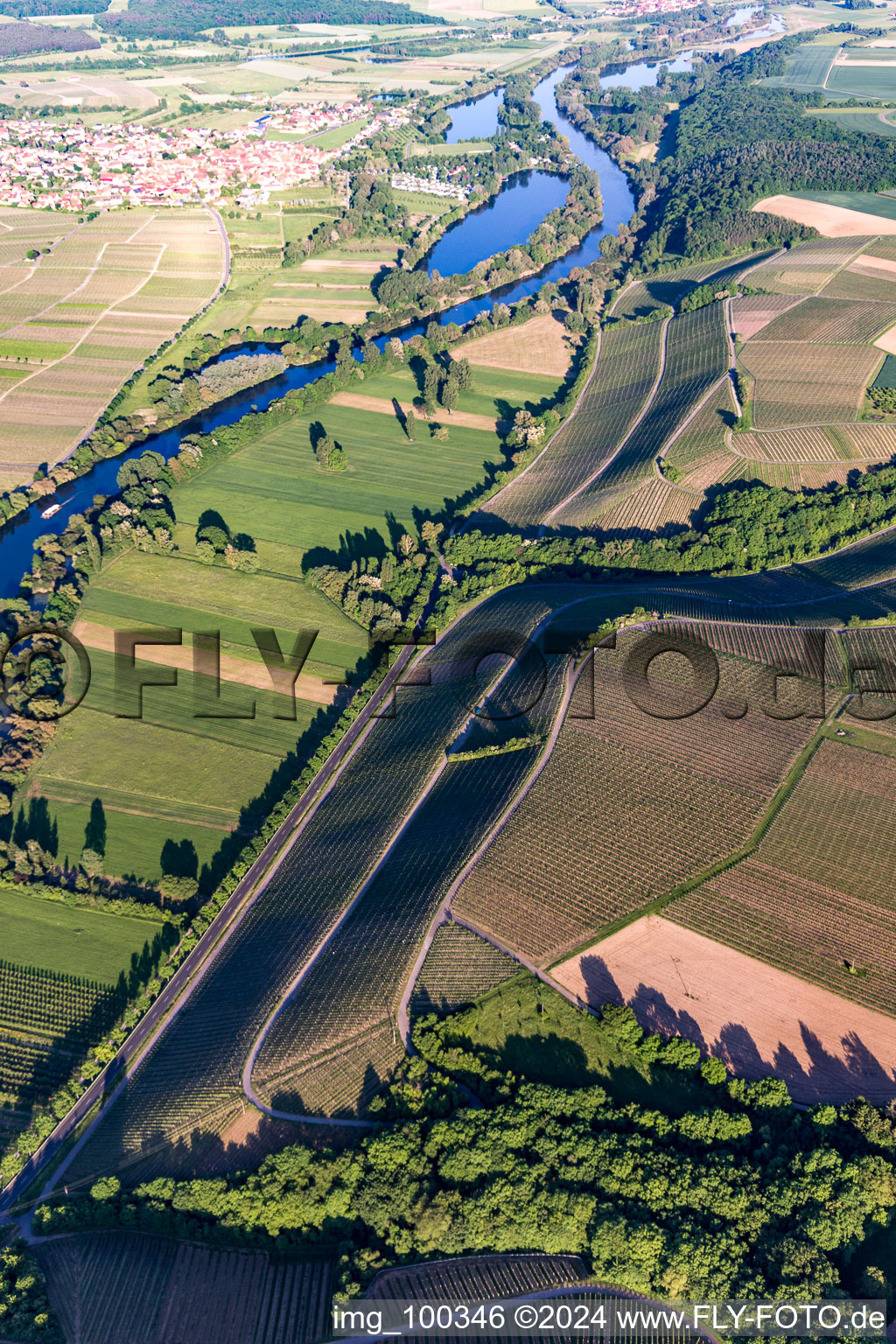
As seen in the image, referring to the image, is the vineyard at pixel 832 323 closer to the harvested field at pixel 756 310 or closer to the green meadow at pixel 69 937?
the harvested field at pixel 756 310

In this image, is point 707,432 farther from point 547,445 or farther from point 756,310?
point 756,310

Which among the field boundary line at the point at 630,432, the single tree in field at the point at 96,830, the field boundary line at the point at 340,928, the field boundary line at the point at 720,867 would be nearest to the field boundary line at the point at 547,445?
the field boundary line at the point at 630,432

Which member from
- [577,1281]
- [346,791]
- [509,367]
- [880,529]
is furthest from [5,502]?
[880,529]

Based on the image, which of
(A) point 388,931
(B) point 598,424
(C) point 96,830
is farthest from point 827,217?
(C) point 96,830

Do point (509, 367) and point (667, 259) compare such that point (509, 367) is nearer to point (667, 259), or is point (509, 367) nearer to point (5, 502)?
point (667, 259)

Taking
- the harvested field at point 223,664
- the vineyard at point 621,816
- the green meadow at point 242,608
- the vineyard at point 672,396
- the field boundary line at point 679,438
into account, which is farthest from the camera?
the vineyard at point 672,396
